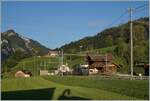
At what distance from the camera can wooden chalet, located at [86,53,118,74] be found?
294 ft

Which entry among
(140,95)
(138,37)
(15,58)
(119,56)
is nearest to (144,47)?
(119,56)

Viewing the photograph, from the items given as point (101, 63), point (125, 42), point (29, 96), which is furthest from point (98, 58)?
point (29, 96)

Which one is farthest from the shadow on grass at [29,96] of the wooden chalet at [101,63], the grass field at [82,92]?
the wooden chalet at [101,63]

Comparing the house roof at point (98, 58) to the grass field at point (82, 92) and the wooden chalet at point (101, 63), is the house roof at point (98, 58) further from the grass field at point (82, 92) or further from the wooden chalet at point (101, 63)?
the grass field at point (82, 92)

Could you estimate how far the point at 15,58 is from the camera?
15425 centimetres

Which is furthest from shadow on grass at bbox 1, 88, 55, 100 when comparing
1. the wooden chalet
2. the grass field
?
the wooden chalet

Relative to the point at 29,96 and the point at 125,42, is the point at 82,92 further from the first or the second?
the point at 125,42

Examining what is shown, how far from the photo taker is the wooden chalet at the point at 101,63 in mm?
89500

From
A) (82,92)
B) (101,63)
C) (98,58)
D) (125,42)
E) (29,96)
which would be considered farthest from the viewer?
(125,42)

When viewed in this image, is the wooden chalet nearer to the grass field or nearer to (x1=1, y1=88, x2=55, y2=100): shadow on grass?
the grass field

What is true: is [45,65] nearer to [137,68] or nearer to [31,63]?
[31,63]

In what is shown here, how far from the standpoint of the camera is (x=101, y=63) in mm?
91062

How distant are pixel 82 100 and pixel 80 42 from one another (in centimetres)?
15907

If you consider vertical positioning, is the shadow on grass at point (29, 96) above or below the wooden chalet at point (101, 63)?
below
